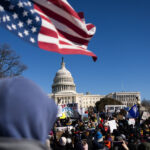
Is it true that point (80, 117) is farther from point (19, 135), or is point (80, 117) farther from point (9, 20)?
point (19, 135)

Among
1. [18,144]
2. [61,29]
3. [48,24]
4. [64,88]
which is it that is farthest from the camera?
[64,88]

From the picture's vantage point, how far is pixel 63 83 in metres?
114

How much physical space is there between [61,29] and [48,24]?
29 cm

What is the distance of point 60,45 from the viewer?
3416mm

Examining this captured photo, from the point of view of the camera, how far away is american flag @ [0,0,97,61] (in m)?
3.13

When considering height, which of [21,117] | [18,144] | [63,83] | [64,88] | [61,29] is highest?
[63,83]

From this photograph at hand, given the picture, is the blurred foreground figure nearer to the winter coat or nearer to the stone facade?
the winter coat

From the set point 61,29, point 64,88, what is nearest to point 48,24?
point 61,29

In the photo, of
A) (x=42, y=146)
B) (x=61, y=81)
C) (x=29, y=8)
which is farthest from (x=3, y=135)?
(x=61, y=81)

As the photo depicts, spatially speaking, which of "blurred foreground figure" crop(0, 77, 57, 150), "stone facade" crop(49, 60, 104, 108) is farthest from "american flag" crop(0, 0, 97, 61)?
"stone facade" crop(49, 60, 104, 108)

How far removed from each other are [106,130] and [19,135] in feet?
41.0

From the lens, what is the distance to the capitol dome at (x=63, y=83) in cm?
11512

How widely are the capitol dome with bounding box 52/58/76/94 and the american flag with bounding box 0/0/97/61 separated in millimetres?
110323

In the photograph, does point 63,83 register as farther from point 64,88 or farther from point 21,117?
point 21,117
